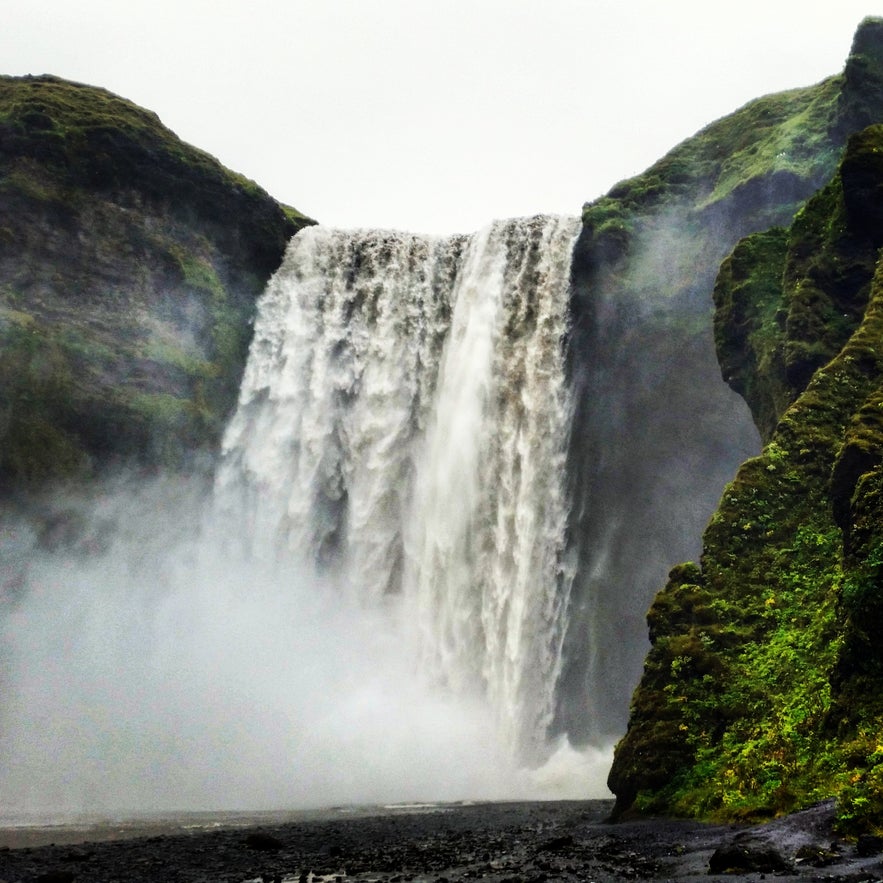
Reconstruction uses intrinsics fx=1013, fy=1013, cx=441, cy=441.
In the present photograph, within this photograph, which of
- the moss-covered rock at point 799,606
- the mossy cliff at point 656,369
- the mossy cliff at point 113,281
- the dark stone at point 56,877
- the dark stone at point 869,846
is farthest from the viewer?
the mossy cliff at point 113,281

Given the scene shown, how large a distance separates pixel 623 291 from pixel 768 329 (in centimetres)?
1160

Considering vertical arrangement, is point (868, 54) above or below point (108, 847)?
above

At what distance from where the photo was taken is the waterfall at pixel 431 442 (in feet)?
108

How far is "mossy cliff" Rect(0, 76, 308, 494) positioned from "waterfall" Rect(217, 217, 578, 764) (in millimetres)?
1866

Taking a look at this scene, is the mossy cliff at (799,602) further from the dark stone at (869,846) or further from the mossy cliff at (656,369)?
the mossy cliff at (656,369)

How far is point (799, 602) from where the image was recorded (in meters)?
16.8

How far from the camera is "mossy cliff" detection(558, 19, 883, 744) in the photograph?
32.4 meters

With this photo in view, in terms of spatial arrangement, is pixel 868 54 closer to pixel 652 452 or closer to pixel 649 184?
pixel 649 184

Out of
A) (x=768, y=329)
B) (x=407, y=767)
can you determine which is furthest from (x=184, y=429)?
(x=768, y=329)

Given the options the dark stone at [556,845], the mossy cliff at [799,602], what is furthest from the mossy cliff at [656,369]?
the dark stone at [556,845]

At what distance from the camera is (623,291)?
36.5 m

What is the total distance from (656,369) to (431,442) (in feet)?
27.8

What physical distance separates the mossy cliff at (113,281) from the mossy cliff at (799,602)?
75.6 ft

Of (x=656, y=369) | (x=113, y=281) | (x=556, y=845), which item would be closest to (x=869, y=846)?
(x=556, y=845)
